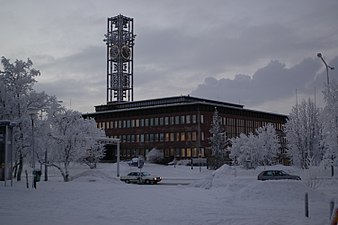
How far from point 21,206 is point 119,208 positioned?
4.04 meters

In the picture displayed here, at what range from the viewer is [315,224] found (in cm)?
1592

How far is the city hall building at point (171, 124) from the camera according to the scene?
10225cm

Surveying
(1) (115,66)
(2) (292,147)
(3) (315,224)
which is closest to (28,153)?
(3) (315,224)

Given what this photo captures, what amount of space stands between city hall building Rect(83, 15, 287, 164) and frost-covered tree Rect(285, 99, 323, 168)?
116 feet

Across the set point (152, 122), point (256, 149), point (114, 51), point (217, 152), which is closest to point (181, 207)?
point (256, 149)

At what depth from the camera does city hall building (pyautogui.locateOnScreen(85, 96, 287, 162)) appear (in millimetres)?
102250

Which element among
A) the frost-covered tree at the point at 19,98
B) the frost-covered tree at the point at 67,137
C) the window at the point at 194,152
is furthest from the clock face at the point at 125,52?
the frost-covered tree at the point at 19,98

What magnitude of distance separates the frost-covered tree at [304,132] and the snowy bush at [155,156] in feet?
140

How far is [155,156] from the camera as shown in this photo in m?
102

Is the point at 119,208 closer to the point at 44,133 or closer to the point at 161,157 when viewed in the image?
the point at 44,133

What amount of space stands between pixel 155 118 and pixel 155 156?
447 inches

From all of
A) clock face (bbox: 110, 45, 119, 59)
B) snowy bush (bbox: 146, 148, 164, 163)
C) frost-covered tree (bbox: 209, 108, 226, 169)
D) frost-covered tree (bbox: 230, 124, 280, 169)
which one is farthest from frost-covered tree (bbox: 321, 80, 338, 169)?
clock face (bbox: 110, 45, 119, 59)

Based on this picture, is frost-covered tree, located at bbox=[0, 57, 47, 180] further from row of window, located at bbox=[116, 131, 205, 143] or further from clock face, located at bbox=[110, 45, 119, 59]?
clock face, located at bbox=[110, 45, 119, 59]

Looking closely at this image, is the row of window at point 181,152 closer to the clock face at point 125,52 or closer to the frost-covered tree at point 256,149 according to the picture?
the frost-covered tree at point 256,149
